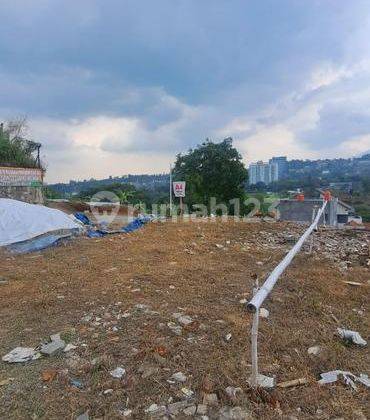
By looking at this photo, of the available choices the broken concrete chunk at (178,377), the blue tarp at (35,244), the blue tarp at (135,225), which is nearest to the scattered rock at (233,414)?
the broken concrete chunk at (178,377)

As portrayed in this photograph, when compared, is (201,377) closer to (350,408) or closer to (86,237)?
(350,408)

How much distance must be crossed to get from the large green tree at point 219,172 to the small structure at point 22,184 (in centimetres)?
1061

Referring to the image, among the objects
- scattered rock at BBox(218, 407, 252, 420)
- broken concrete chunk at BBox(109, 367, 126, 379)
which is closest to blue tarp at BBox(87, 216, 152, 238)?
broken concrete chunk at BBox(109, 367, 126, 379)

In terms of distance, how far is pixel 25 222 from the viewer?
791 cm

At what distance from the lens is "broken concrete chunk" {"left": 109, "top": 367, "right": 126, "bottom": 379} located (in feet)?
8.39

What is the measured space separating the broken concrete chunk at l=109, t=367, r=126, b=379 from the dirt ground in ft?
0.12

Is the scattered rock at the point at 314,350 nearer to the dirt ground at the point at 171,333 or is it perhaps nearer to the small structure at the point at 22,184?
the dirt ground at the point at 171,333

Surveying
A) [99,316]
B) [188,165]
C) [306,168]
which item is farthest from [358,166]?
[99,316]

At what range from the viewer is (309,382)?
2488mm

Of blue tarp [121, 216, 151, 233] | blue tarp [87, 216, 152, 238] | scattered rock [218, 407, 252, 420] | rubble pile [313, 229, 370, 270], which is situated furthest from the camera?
blue tarp [121, 216, 151, 233]

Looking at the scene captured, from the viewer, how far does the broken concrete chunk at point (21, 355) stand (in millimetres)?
2842

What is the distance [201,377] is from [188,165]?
72.6ft

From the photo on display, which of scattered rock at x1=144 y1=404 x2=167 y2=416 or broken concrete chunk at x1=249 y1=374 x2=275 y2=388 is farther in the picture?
broken concrete chunk at x1=249 y1=374 x2=275 y2=388

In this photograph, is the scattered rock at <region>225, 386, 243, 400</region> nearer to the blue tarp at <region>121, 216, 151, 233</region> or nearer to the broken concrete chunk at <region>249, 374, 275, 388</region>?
the broken concrete chunk at <region>249, 374, 275, 388</region>
